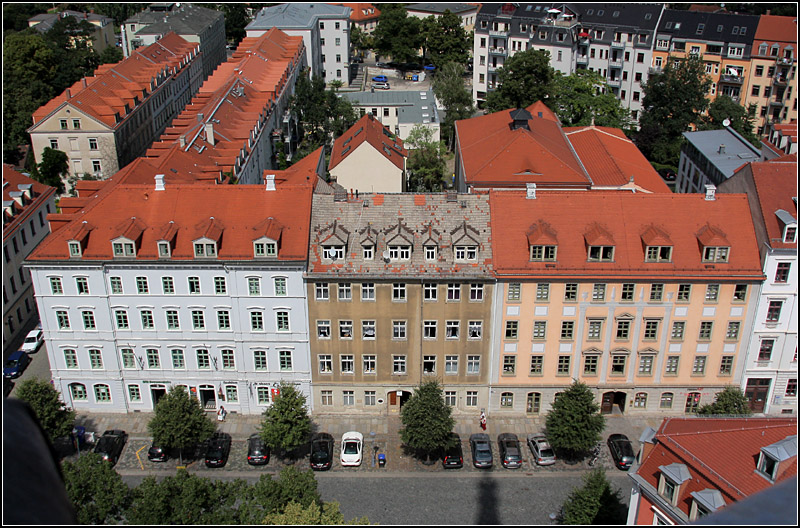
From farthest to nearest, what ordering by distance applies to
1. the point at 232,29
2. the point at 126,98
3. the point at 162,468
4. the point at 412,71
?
the point at 232,29
the point at 412,71
the point at 126,98
the point at 162,468

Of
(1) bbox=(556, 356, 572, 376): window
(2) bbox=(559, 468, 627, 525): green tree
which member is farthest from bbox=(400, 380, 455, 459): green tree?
(2) bbox=(559, 468, 627, 525): green tree

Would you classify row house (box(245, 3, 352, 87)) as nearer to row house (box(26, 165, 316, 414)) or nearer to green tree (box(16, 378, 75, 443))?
row house (box(26, 165, 316, 414))

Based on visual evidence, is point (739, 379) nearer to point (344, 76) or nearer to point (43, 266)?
point (43, 266)

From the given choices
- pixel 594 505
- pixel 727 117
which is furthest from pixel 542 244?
pixel 727 117

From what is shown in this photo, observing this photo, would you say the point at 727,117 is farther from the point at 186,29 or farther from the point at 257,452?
the point at 186,29

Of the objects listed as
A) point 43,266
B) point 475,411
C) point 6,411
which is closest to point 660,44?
point 475,411

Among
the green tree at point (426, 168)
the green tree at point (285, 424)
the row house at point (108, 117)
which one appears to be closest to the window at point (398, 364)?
the green tree at point (285, 424)
